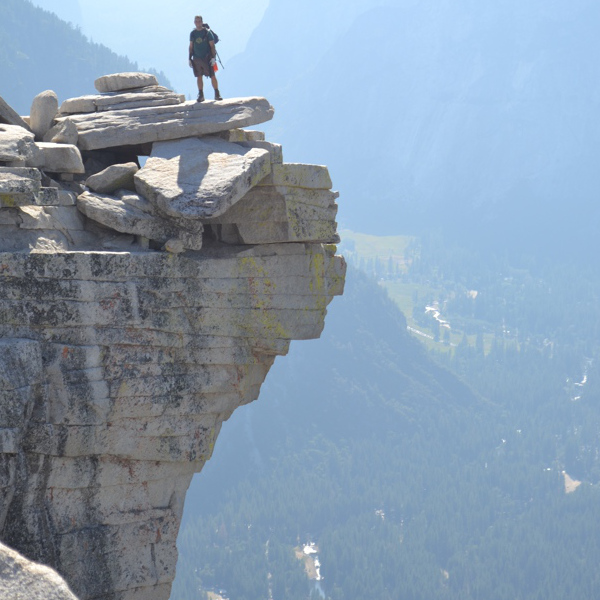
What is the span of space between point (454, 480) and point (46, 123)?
563 ft

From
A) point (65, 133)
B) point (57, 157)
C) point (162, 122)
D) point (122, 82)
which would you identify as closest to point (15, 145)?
point (57, 157)

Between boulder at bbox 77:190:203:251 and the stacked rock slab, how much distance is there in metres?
0.04

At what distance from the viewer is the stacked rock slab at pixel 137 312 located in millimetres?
28016

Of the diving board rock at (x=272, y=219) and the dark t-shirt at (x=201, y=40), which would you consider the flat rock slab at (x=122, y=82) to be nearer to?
the dark t-shirt at (x=201, y=40)

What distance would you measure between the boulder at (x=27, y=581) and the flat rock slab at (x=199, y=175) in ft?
41.5

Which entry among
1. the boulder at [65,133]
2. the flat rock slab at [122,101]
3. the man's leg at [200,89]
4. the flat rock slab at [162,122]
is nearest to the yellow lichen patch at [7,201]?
the boulder at [65,133]

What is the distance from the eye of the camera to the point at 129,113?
1304 inches

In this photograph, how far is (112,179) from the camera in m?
30.8

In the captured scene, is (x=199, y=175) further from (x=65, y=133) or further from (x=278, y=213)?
(x=65, y=133)

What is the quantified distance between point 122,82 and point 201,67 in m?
2.40

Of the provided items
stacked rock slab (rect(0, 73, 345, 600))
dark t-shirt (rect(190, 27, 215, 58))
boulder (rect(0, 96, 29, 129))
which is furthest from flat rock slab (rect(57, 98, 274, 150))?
dark t-shirt (rect(190, 27, 215, 58))

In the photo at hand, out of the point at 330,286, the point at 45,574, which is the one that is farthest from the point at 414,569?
the point at 45,574

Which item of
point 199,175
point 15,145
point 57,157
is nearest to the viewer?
point 15,145

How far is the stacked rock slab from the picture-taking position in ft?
91.9
